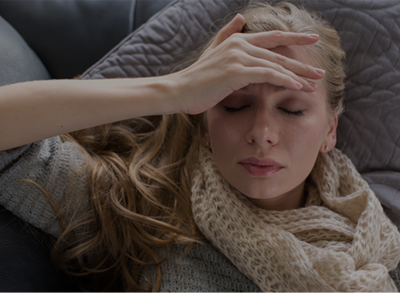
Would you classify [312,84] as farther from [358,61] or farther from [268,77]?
[358,61]

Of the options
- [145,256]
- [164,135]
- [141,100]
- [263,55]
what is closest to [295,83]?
[263,55]

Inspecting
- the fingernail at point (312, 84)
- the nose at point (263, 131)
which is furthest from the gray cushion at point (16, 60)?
the fingernail at point (312, 84)

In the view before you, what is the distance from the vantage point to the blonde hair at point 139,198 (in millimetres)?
1100

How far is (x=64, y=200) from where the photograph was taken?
1.07m

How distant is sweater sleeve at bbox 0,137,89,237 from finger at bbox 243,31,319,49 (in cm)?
55

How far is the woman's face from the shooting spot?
3.20 ft

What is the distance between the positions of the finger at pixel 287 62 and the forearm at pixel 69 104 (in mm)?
207

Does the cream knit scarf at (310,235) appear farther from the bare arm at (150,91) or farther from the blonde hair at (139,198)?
the bare arm at (150,91)

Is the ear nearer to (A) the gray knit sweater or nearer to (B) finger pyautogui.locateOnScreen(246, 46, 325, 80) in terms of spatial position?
(B) finger pyautogui.locateOnScreen(246, 46, 325, 80)

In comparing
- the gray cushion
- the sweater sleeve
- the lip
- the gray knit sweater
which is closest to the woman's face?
the lip

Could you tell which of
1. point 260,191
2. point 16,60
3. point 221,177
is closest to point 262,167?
point 260,191

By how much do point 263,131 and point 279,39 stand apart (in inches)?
8.4

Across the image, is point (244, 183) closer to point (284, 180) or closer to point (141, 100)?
point (284, 180)

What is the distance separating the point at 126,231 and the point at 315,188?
566 mm
